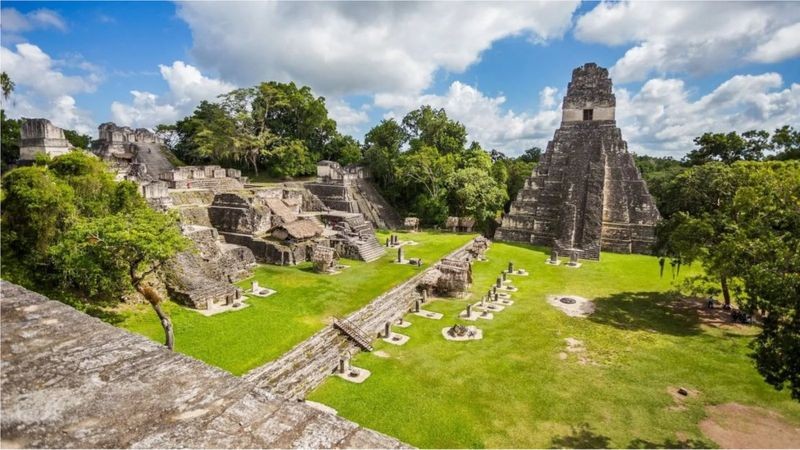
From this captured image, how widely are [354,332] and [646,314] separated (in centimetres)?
1240

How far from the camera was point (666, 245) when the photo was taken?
18.9 m

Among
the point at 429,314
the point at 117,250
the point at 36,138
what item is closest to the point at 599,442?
the point at 429,314

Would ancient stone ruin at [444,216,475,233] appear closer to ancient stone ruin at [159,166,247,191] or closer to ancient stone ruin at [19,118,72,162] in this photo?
ancient stone ruin at [159,166,247,191]

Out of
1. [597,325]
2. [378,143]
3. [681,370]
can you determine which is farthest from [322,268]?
[378,143]

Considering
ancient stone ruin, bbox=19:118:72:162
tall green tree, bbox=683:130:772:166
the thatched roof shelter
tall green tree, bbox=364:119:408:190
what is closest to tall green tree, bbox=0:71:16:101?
ancient stone ruin, bbox=19:118:72:162

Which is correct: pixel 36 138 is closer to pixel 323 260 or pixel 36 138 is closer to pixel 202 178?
pixel 202 178

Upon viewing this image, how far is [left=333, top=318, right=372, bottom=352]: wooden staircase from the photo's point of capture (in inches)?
565

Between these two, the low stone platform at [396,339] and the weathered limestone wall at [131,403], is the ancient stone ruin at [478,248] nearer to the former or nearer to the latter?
the low stone platform at [396,339]

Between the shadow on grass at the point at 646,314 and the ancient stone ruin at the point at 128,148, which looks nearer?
the shadow on grass at the point at 646,314

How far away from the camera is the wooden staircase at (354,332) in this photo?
1434 centimetres

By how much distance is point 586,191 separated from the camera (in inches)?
1212

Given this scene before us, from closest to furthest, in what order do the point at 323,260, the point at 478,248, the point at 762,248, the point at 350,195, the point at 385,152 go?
the point at 762,248
the point at 323,260
the point at 478,248
the point at 350,195
the point at 385,152

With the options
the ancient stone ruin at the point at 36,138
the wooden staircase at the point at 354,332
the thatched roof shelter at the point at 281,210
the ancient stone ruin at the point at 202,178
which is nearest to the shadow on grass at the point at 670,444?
the wooden staircase at the point at 354,332

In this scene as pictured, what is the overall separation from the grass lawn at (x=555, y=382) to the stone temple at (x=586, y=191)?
11477mm
